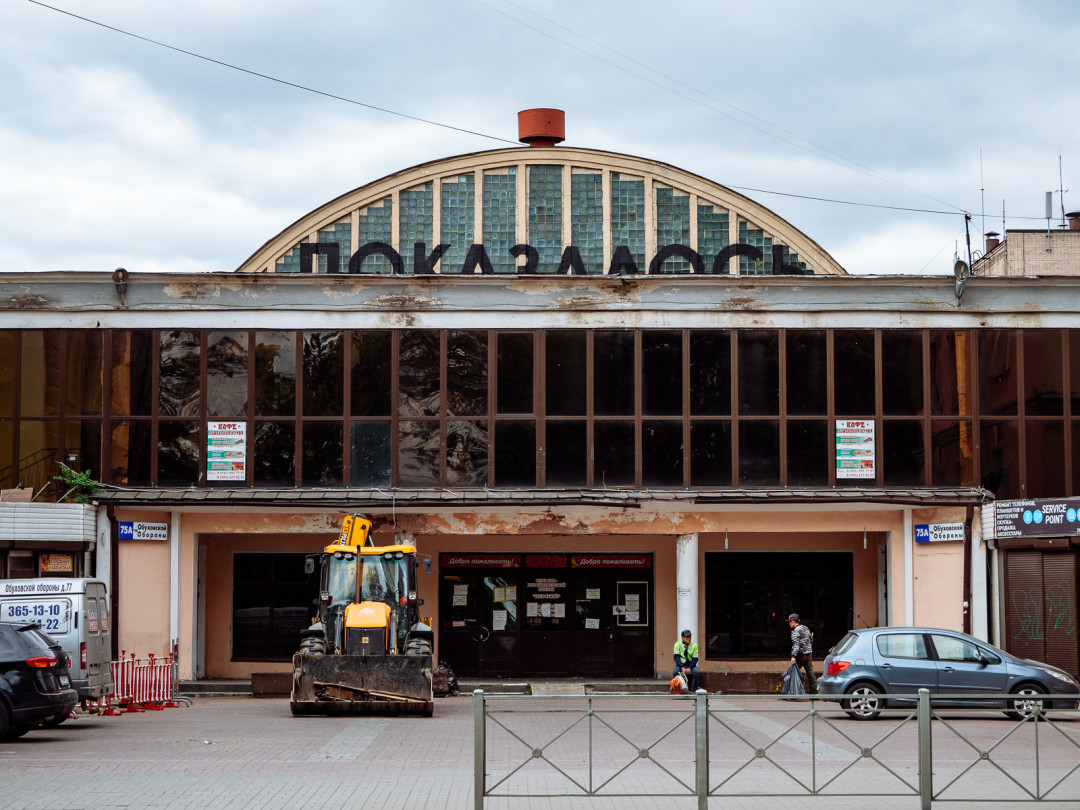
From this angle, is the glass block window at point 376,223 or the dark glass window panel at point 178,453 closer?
the dark glass window panel at point 178,453

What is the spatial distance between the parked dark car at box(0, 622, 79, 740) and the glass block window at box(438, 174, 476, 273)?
17061 millimetres

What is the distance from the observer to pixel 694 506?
28.0 meters

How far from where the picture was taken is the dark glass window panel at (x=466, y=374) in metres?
28.3

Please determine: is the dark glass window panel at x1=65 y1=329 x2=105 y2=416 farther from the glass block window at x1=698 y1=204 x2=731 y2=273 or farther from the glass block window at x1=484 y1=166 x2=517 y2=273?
the glass block window at x1=698 y1=204 x2=731 y2=273

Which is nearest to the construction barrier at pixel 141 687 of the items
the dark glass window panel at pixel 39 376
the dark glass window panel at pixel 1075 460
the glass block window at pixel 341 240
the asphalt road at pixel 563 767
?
the asphalt road at pixel 563 767

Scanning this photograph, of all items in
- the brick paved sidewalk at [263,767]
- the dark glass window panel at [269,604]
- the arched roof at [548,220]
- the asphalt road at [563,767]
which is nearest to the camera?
the asphalt road at [563,767]

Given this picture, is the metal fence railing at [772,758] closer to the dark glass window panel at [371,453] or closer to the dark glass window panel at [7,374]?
the dark glass window panel at [371,453]

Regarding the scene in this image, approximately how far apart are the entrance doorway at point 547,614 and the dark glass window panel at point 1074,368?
978cm

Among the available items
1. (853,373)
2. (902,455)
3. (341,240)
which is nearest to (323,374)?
(341,240)

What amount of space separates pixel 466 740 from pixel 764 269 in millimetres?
18634

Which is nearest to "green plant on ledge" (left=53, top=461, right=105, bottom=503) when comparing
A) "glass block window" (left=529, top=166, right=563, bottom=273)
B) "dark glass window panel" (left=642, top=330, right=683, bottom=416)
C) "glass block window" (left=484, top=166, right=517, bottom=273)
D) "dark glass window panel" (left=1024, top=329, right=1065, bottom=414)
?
"glass block window" (left=484, top=166, right=517, bottom=273)

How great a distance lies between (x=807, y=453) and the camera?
28.2 metres

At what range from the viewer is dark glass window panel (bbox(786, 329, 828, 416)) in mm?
28328

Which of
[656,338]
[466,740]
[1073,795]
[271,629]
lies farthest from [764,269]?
[1073,795]
